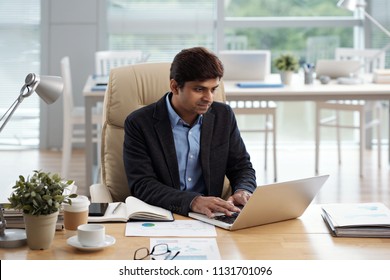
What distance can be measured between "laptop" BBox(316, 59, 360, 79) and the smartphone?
3.25 meters

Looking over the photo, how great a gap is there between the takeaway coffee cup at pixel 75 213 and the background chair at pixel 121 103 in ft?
2.34

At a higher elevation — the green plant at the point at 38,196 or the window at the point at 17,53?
the window at the point at 17,53

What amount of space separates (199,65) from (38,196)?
32.5 inches

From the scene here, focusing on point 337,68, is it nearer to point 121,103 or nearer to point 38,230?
point 121,103

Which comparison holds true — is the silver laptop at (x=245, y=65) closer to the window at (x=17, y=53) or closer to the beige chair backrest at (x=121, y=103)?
the window at (x=17, y=53)

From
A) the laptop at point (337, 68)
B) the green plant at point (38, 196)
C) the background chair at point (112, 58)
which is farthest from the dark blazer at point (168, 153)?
the background chair at point (112, 58)

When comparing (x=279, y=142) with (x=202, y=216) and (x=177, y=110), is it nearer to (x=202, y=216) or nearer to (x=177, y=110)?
(x=177, y=110)

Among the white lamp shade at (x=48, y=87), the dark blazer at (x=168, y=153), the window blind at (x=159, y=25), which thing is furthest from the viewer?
the window blind at (x=159, y=25)


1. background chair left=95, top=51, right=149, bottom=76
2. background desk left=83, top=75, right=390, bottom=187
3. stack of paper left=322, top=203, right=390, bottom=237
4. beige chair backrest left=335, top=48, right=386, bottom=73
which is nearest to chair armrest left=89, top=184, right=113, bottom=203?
stack of paper left=322, top=203, right=390, bottom=237

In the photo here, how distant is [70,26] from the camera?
21.2 ft

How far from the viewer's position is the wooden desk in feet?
6.57

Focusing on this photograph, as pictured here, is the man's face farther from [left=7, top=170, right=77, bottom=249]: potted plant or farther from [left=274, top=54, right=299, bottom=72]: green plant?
[left=274, top=54, right=299, bottom=72]: green plant

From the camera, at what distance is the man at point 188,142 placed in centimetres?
260
